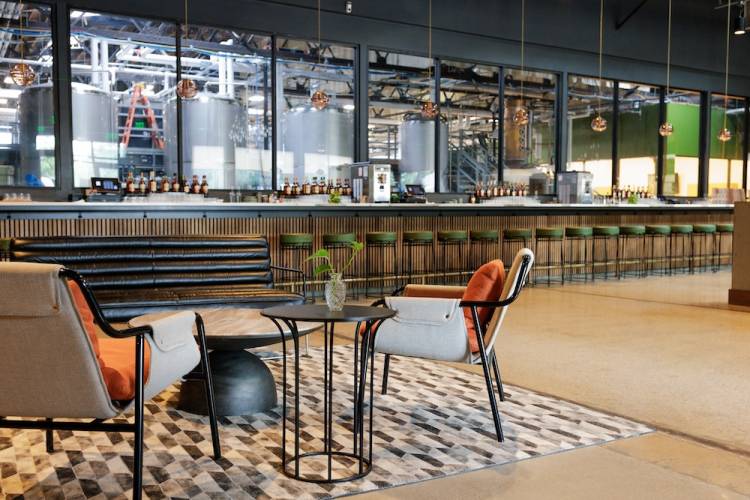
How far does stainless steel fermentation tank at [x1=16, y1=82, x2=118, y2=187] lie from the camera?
877 centimetres

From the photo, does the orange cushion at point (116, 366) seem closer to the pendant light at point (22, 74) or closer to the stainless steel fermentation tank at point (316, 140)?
the pendant light at point (22, 74)

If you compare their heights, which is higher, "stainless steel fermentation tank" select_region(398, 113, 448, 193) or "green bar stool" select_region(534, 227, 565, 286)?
"stainless steel fermentation tank" select_region(398, 113, 448, 193)

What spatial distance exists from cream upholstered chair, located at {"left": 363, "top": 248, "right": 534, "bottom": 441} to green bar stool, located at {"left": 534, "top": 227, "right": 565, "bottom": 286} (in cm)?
677

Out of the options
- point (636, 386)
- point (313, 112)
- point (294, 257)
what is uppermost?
point (313, 112)

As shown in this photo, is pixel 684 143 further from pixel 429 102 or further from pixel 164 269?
pixel 164 269

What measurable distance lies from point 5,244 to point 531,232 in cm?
687

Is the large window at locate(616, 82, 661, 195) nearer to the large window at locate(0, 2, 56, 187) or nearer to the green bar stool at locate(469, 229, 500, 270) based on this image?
the green bar stool at locate(469, 229, 500, 270)

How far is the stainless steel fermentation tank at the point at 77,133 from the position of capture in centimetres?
877

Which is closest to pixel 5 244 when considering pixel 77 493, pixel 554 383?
pixel 77 493

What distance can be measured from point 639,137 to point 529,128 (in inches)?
128

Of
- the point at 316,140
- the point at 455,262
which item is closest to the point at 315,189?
the point at 316,140

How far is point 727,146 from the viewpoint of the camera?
16125 mm

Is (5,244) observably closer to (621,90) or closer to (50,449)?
(50,449)

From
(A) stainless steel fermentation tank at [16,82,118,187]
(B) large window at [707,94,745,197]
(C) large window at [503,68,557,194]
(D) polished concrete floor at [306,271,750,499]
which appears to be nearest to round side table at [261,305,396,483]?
(D) polished concrete floor at [306,271,750,499]
